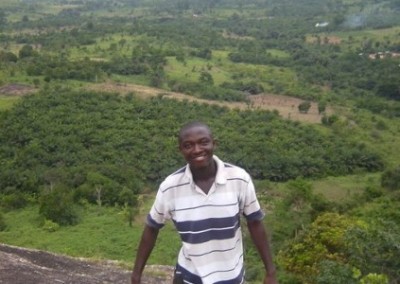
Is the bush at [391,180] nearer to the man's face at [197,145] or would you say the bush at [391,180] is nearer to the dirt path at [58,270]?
the dirt path at [58,270]

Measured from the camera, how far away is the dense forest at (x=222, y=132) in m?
21.2

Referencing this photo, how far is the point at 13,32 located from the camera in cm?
8350

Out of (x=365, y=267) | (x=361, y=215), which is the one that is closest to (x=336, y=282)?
(x=365, y=267)

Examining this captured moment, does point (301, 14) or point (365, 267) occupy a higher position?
point (365, 267)

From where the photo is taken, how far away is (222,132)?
40.6 m

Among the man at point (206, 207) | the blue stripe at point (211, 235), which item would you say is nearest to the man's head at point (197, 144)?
the man at point (206, 207)

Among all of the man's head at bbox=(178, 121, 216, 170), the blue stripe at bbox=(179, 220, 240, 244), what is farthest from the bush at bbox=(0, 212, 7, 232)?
the man's head at bbox=(178, 121, 216, 170)

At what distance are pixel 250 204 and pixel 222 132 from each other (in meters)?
36.5

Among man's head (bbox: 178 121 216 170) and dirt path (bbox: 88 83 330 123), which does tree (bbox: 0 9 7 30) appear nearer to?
dirt path (bbox: 88 83 330 123)

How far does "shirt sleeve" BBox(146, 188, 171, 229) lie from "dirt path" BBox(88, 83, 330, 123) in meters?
42.5

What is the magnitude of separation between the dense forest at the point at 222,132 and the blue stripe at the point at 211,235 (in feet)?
21.7

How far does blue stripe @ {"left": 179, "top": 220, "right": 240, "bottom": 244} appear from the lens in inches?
157

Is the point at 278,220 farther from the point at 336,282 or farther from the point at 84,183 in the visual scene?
the point at 336,282

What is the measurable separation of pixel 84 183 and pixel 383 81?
111 ft
